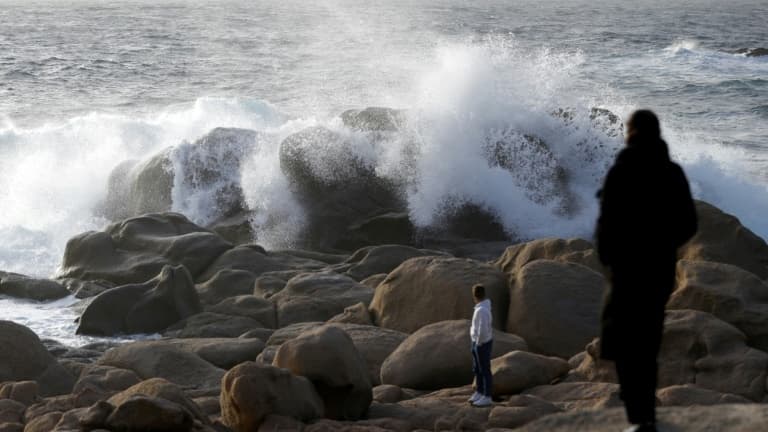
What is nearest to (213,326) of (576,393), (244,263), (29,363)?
(29,363)

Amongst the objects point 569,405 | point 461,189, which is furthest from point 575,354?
point 461,189

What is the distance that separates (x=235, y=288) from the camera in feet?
47.0

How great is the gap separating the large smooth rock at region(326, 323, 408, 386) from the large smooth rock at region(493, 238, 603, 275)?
1.89 meters

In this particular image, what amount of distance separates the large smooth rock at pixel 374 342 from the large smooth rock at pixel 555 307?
3.69 ft

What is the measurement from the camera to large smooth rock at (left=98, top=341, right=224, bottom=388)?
10.2m

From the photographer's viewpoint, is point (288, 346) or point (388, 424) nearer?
point (388, 424)

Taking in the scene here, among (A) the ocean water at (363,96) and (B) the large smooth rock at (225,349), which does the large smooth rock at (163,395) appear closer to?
(B) the large smooth rock at (225,349)

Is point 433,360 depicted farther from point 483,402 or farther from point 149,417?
point 149,417

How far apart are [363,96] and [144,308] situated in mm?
20356

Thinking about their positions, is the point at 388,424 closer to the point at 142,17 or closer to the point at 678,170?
the point at 678,170

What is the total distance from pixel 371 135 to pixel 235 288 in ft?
19.0

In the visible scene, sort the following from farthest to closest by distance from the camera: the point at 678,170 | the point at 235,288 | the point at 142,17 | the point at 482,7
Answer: the point at 482,7 < the point at 142,17 < the point at 235,288 < the point at 678,170

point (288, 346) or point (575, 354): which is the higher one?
point (288, 346)

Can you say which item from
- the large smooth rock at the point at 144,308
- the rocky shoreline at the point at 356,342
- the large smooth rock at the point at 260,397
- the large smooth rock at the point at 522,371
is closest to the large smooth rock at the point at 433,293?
the rocky shoreline at the point at 356,342
